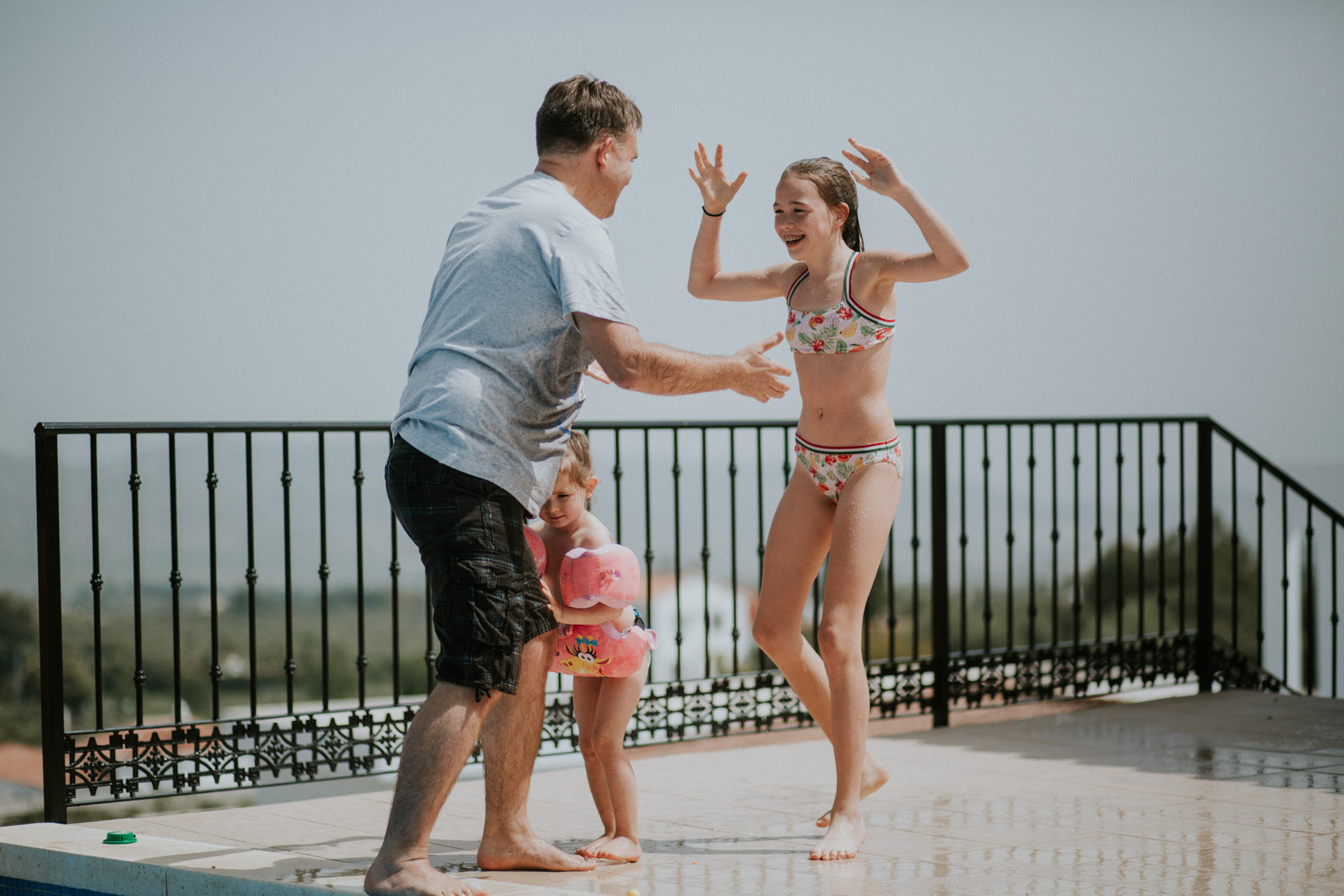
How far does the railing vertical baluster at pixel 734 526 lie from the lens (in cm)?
472

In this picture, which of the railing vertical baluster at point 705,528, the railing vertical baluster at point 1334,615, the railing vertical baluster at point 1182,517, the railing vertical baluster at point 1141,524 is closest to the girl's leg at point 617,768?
the railing vertical baluster at point 705,528

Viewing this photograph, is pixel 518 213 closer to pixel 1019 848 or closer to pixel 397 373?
pixel 1019 848

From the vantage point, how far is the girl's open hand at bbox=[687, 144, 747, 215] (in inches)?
131

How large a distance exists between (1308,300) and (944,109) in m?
6.86

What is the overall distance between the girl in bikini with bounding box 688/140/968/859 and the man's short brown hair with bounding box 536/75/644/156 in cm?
68

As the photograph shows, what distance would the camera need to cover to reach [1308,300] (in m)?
21.5

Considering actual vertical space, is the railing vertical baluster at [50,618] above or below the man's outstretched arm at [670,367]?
below

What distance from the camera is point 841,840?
9.61 ft

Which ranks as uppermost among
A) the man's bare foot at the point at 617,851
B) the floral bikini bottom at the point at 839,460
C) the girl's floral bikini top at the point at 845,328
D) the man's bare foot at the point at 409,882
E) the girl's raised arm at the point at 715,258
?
the girl's raised arm at the point at 715,258

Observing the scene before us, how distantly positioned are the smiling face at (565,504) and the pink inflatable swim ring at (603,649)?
9.7 inches

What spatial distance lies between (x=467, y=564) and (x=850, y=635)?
1.05m

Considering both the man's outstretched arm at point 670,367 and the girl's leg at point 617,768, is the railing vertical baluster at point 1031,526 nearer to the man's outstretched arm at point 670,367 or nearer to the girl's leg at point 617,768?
the girl's leg at point 617,768

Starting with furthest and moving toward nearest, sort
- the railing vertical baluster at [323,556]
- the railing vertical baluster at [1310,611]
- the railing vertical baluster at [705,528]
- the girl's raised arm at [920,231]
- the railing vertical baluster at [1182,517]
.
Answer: the railing vertical baluster at [1182,517]
the railing vertical baluster at [1310,611]
the railing vertical baluster at [705,528]
the railing vertical baluster at [323,556]
the girl's raised arm at [920,231]

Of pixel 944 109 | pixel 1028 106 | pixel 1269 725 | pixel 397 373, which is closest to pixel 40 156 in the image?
pixel 397 373
